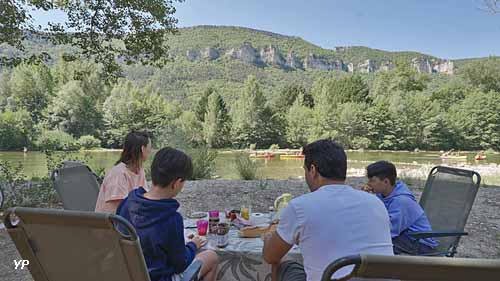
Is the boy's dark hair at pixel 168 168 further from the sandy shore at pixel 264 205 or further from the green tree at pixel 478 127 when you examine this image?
the green tree at pixel 478 127

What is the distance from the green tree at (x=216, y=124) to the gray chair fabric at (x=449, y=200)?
22.2 metres

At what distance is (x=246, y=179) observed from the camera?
23.7 ft

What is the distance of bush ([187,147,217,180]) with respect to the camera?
721 cm

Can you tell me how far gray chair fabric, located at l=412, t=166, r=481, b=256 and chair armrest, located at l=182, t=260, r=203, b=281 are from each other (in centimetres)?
156

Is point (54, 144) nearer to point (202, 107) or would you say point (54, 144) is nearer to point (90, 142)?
point (90, 142)

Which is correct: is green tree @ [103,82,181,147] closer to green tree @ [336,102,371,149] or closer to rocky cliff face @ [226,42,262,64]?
green tree @ [336,102,371,149]

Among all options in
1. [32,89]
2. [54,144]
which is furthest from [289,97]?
[54,144]

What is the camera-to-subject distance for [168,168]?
157 cm

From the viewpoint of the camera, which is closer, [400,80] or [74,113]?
[74,113]

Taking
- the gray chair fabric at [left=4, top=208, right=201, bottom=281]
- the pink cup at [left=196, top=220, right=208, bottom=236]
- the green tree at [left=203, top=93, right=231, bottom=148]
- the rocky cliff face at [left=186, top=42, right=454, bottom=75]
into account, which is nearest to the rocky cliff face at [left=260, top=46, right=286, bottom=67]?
the rocky cliff face at [left=186, top=42, right=454, bottom=75]

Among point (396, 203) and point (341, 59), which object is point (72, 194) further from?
point (341, 59)

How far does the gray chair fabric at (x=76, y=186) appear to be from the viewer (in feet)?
8.45

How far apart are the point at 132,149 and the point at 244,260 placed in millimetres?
1293

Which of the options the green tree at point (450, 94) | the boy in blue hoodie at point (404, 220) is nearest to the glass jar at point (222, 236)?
the boy in blue hoodie at point (404, 220)
